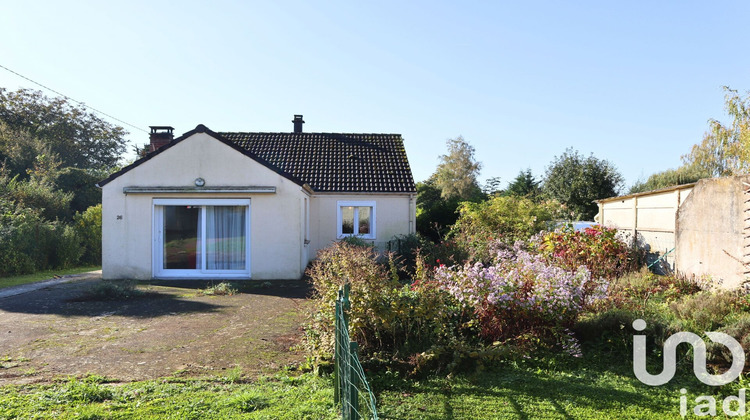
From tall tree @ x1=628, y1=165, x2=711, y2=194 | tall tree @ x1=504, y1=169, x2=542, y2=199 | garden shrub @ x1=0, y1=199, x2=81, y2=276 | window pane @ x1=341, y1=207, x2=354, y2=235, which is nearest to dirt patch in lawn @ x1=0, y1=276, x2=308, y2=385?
garden shrub @ x1=0, y1=199, x2=81, y2=276

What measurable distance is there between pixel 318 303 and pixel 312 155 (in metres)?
13.1

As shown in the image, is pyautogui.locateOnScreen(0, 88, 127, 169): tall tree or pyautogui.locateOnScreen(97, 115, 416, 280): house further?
pyautogui.locateOnScreen(0, 88, 127, 169): tall tree

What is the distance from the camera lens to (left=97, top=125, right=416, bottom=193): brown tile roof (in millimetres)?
16953

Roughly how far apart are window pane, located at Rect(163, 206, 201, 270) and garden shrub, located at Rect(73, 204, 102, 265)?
743 centimetres

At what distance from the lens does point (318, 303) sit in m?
6.45

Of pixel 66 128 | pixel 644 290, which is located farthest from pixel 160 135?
pixel 66 128

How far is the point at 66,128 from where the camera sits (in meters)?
38.6

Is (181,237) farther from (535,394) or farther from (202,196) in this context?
(535,394)

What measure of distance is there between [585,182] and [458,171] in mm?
16628

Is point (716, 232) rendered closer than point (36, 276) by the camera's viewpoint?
Yes

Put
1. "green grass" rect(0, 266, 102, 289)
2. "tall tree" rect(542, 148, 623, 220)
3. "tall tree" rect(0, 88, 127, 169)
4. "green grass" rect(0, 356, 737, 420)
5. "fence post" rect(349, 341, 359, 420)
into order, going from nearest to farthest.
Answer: "fence post" rect(349, 341, 359, 420) → "green grass" rect(0, 356, 737, 420) → "green grass" rect(0, 266, 102, 289) → "tall tree" rect(542, 148, 623, 220) → "tall tree" rect(0, 88, 127, 169)

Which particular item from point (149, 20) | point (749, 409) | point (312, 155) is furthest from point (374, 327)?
point (312, 155)

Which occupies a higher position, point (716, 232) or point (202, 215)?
point (202, 215)

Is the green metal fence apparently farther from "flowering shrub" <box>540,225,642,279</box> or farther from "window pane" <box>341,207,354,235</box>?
"window pane" <box>341,207,354,235</box>
